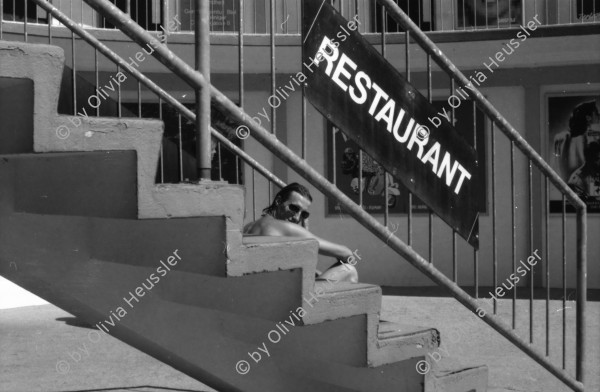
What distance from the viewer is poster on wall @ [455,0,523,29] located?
1389cm

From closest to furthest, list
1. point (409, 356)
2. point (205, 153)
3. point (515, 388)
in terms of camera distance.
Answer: point (205, 153)
point (409, 356)
point (515, 388)

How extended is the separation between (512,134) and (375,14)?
30.1 ft

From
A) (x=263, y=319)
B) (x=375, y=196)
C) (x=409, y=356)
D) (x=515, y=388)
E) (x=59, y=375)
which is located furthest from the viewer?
(x=375, y=196)

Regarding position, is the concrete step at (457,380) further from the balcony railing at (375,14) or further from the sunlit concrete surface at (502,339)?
the balcony railing at (375,14)

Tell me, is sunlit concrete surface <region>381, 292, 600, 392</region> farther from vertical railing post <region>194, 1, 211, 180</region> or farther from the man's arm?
vertical railing post <region>194, 1, 211, 180</region>

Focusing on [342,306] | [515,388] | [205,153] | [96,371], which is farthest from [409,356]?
[96,371]

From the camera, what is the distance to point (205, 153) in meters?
3.48

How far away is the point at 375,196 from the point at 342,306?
32.9 ft

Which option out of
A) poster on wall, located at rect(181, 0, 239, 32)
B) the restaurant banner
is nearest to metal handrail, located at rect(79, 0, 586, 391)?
the restaurant banner

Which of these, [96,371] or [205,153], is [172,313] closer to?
[205,153]

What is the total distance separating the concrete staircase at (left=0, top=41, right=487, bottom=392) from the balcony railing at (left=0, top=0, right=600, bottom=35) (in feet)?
32.7

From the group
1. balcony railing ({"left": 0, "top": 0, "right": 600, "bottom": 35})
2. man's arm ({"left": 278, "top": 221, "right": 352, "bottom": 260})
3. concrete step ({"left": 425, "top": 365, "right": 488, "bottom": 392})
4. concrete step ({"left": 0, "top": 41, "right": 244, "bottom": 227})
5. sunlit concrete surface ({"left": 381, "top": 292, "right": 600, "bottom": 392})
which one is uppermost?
balcony railing ({"left": 0, "top": 0, "right": 600, "bottom": 35})

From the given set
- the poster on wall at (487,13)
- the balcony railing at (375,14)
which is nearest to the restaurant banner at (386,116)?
the balcony railing at (375,14)

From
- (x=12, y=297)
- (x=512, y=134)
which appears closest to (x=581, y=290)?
(x=512, y=134)
